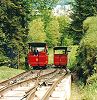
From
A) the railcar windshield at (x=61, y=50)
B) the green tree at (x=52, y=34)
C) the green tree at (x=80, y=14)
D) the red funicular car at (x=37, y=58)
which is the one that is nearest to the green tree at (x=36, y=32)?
the green tree at (x=52, y=34)

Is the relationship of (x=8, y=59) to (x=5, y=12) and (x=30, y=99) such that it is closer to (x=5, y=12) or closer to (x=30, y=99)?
(x=5, y=12)

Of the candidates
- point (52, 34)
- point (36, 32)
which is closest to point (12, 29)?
point (36, 32)

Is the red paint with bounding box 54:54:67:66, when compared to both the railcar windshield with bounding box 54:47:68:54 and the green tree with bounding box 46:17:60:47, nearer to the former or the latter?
the railcar windshield with bounding box 54:47:68:54

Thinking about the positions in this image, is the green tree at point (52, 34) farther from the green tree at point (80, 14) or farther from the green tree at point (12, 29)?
the green tree at point (12, 29)

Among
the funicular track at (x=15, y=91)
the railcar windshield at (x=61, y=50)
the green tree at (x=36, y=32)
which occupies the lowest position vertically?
the funicular track at (x=15, y=91)

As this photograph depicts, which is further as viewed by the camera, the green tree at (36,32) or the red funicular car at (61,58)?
the green tree at (36,32)

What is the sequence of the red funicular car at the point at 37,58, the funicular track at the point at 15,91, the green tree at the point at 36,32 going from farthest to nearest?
the green tree at the point at 36,32 < the red funicular car at the point at 37,58 < the funicular track at the point at 15,91

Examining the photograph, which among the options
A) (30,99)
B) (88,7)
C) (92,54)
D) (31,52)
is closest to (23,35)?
(31,52)

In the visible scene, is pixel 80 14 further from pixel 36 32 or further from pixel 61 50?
pixel 36 32

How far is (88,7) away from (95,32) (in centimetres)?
1533

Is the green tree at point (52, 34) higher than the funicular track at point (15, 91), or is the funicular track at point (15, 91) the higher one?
the green tree at point (52, 34)

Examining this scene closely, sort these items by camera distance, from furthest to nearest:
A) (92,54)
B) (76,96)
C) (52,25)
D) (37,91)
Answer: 1. (52,25)
2. (92,54)
3. (76,96)
4. (37,91)

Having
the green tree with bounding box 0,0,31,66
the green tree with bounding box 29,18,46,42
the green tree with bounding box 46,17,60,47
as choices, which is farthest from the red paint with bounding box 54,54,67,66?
the green tree with bounding box 46,17,60,47

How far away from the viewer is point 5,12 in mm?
40844
